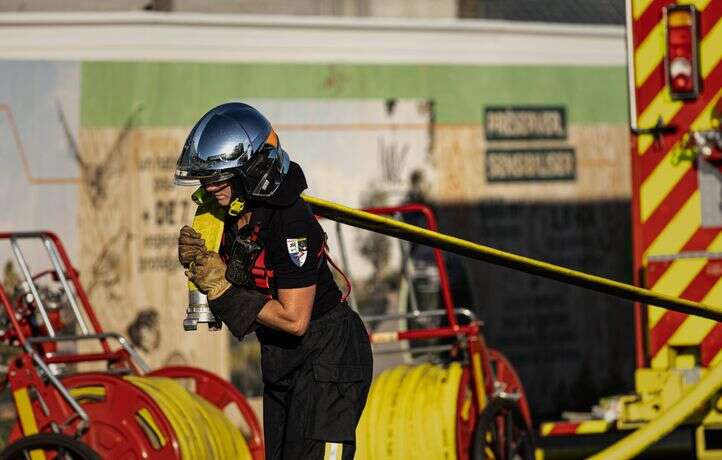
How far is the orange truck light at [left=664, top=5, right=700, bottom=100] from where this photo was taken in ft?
25.0

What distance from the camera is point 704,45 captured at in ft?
25.0

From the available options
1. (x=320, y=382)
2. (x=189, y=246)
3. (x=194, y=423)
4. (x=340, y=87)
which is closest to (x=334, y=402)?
(x=320, y=382)

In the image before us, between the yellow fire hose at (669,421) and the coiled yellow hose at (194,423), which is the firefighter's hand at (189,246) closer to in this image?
the coiled yellow hose at (194,423)

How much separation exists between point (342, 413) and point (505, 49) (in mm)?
6652

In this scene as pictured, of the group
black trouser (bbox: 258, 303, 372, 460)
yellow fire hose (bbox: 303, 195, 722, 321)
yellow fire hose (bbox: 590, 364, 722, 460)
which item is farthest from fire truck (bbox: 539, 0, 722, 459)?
black trouser (bbox: 258, 303, 372, 460)

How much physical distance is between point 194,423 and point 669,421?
2.24 meters

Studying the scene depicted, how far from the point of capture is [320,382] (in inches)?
217

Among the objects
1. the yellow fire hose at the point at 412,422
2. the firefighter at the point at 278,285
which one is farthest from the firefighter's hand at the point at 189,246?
the yellow fire hose at the point at 412,422

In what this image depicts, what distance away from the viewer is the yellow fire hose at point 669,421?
707cm

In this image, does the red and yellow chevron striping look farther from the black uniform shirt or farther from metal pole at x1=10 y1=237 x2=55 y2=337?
metal pole at x1=10 y1=237 x2=55 y2=337

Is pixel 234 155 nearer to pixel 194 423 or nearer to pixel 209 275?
pixel 209 275

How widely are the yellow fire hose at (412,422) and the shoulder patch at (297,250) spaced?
9.60ft

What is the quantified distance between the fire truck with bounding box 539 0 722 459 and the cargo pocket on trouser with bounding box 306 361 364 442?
92.6 inches

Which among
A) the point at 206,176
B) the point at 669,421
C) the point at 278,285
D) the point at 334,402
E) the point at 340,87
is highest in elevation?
the point at 340,87
